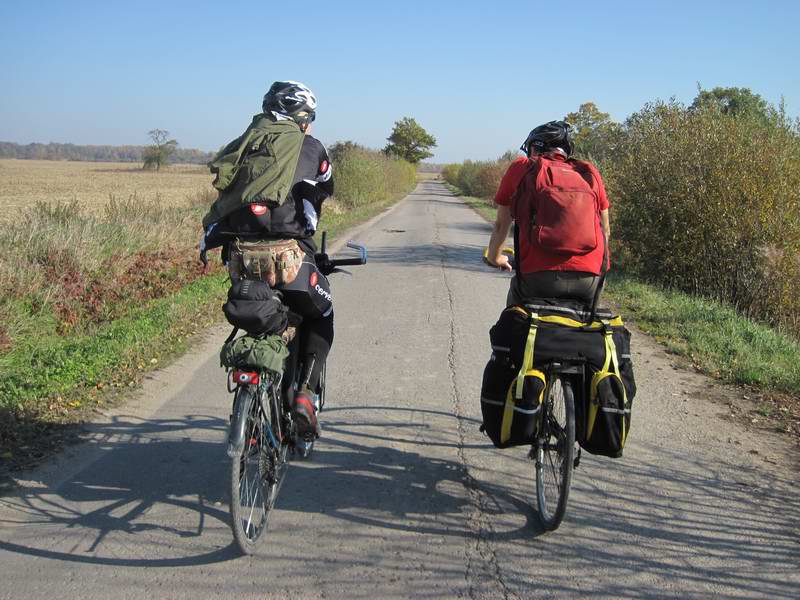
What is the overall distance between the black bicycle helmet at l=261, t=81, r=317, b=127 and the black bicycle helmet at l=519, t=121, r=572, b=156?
1.20 m

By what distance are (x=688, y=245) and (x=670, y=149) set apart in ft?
5.43

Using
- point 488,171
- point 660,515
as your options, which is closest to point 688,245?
point 660,515

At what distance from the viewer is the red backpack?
346 centimetres

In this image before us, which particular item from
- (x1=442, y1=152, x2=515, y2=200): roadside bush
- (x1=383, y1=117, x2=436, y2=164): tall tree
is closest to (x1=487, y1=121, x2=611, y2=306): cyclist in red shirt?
(x1=442, y1=152, x2=515, y2=200): roadside bush

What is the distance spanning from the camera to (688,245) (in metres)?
11.7

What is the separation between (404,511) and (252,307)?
1.40 metres

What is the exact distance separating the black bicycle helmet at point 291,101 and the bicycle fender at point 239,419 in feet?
4.86

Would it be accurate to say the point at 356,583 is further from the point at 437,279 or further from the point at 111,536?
the point at 437,279

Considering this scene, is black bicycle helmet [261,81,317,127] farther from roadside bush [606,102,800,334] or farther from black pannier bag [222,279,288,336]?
roadside bush [606,102,800,334]

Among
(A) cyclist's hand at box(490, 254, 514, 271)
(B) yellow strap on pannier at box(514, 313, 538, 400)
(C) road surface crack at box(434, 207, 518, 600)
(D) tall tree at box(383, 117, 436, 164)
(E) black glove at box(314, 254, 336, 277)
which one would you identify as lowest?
(C) road surface crack at box(434, 207, 518, 600)

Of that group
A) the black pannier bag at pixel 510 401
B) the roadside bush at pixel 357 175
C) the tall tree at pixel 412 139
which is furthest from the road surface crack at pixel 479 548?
the tall tree at pixel 412 139

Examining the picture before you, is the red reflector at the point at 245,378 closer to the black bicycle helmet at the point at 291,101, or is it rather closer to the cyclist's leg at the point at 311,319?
the cyclist's leg at the point at 311,319

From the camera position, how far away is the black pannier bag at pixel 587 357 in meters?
3.37

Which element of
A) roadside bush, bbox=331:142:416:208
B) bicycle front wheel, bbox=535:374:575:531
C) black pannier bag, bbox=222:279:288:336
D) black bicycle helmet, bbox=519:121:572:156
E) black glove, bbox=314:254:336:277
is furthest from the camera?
roadside bush, bbox=331:142:416:208
